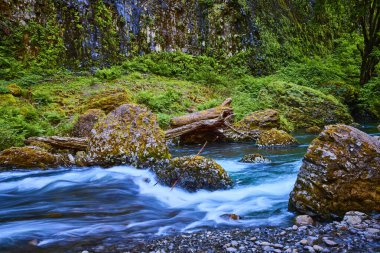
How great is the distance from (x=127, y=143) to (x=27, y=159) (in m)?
2.33

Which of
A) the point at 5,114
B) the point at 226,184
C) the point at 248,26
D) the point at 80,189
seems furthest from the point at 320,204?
the point at 248,26

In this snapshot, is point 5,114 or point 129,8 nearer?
point 5,114

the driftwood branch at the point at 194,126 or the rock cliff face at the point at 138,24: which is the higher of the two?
the rock cliff face at the point at 138,24

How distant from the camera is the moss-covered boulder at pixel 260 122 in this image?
11633 mm

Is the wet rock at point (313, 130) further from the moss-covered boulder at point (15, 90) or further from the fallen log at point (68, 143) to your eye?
the moss-covered boulder at point (15, 90)

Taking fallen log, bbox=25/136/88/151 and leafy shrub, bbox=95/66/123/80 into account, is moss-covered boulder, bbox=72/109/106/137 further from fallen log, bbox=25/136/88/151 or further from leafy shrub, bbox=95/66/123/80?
leafy shrub, bbox=95/66/123/80

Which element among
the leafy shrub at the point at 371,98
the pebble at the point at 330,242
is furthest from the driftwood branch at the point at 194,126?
the leafy shrub at the point at 371,98

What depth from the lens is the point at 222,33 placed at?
2244 centimetres

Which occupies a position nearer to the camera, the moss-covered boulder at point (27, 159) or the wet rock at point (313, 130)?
the moss-covered boulder at point (27, 159)

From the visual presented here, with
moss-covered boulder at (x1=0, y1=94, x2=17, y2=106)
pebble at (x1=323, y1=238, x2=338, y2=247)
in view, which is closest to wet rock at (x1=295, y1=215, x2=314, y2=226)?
pebble at (x1=323, y1=238, x2=338, y2=247)

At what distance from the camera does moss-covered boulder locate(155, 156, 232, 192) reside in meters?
5.46

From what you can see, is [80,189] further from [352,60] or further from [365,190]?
[352,60]

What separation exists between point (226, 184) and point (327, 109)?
10411 millimetres

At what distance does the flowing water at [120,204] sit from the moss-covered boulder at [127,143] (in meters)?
0.25
